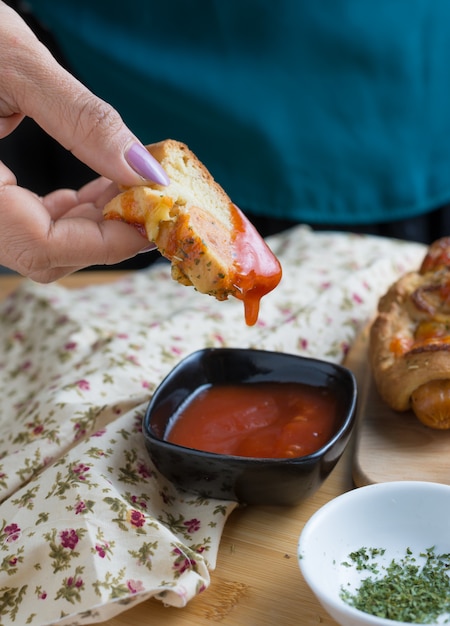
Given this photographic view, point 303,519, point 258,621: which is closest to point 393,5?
point 303,519

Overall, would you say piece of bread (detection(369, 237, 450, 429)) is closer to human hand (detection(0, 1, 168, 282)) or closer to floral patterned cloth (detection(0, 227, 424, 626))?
floral patterned cloth (detection(0, 227, 424, 626))

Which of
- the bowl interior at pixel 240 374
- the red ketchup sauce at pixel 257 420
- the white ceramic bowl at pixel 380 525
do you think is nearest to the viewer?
the white ceramic bowl at pixel 380 525

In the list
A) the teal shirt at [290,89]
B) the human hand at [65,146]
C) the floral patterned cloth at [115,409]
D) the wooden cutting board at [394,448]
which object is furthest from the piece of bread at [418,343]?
the teal shirt at [290,89]

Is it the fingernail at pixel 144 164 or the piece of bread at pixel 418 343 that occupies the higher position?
the fingernail at pixel 144 164

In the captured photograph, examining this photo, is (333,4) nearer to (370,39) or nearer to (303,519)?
(370,39)

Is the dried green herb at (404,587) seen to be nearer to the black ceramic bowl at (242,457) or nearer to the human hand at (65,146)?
the black ceramic bowl at (242,457)

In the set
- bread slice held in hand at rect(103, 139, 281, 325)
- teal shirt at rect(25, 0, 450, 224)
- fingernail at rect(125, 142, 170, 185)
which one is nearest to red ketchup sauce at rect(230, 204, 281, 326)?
bread slice held in hand at rect(103, 139, 281, 325)
